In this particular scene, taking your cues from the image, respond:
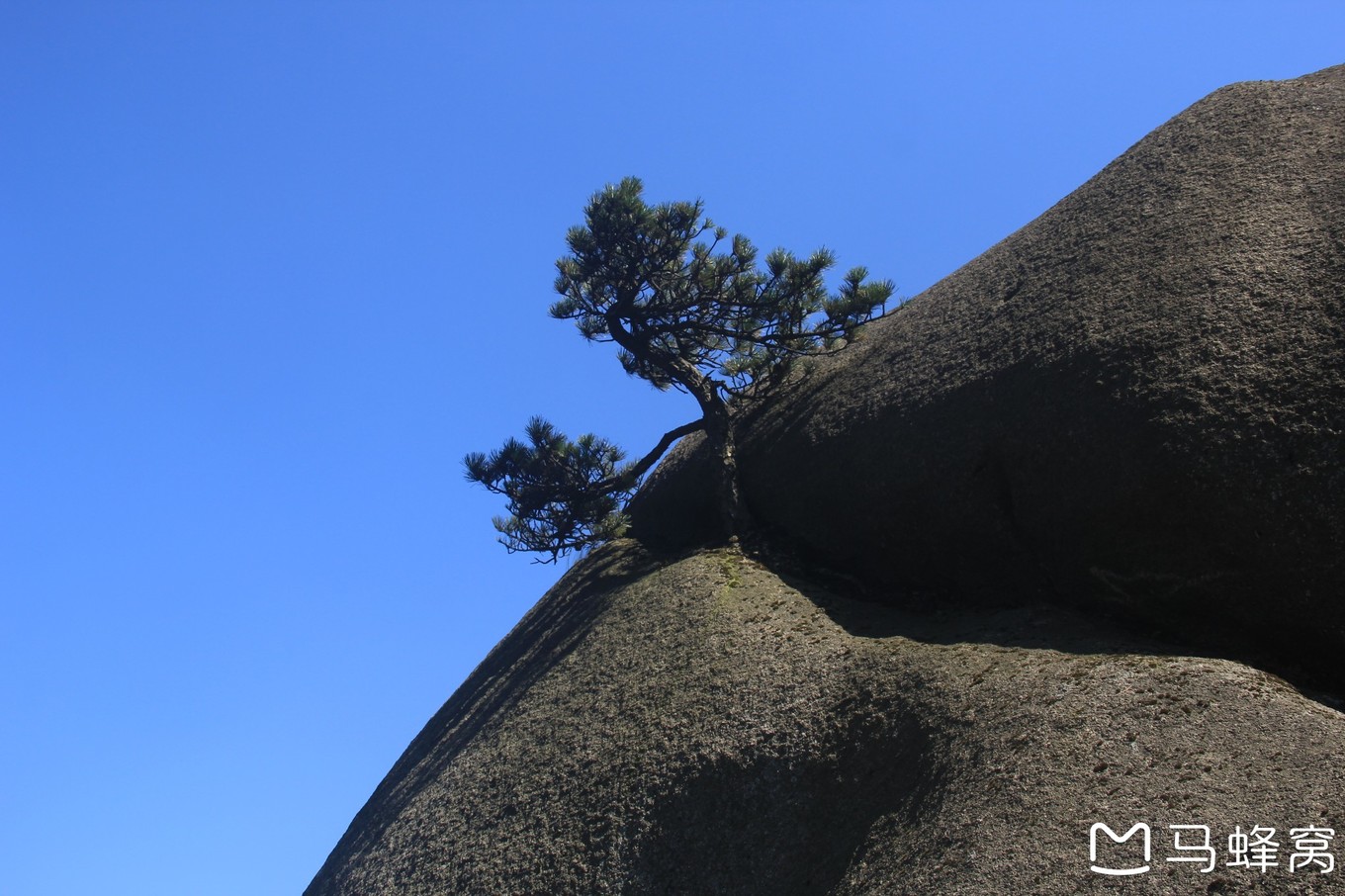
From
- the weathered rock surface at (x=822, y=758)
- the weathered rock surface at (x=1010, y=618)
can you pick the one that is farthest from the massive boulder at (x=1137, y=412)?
the weathered rock surface at (x=822, y=758)

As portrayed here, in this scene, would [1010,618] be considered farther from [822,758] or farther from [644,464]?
[644,464]

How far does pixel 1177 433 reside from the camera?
37.5 ft

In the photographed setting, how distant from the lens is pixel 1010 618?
40.6ft

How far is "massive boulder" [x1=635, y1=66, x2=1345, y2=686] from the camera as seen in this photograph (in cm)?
1088

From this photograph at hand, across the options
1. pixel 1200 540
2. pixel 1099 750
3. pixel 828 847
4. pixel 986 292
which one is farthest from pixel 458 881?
pixel 986 292

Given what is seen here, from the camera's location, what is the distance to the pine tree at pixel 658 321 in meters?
17.2

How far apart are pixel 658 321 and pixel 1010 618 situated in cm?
826

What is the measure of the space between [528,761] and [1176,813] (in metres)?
7.56

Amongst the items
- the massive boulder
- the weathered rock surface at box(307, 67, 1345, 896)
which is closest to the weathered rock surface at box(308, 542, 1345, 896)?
the weathered rock surface at box(307, 67, 1345, 896)

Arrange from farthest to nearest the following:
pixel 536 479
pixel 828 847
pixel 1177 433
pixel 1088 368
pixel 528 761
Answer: pixel 536 479 < pixel 528 761 < pixel 1088 368 < pixel 1177 433 < pixel 828 847

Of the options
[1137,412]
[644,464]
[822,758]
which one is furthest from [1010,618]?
[644,464]

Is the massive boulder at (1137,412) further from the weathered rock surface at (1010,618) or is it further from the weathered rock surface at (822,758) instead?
the weathered rock surface at (822,758)

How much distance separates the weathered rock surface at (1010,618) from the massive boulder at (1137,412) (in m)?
0.04

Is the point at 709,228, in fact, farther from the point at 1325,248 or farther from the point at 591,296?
the point at 1325,248
